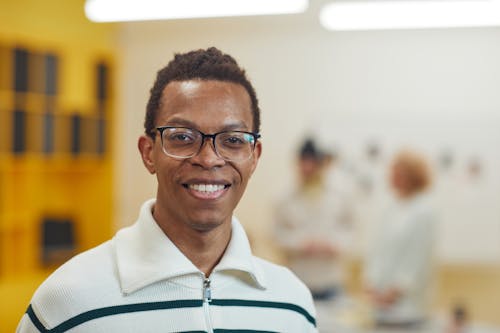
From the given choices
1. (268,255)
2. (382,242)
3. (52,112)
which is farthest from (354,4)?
(52,112)

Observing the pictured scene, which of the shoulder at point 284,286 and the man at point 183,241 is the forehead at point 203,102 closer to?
the man at point 183,241

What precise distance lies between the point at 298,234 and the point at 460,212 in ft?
4.46

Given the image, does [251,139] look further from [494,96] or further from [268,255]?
[494,96]

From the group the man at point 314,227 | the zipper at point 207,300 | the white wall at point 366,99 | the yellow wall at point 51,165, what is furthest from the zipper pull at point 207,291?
the white wall at point 366,99

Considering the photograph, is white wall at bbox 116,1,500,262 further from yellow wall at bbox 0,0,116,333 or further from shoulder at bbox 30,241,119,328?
shoulder at bbox 30,241,119,328

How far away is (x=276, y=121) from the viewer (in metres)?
5.60

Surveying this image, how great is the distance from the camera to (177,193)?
110 cm

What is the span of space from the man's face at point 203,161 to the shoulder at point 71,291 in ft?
0.49

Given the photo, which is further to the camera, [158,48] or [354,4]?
[158,48]

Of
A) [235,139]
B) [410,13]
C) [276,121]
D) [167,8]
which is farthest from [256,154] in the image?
[276,121]

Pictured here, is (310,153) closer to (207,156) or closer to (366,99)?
(366,99)

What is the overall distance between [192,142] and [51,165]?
452cm

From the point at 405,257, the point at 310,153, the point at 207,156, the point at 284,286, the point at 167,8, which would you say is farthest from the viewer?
the point at 310,153

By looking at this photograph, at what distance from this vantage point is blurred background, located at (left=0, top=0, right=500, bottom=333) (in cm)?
514
